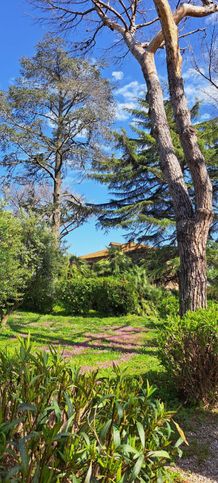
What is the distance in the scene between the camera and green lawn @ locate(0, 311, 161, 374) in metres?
6.81

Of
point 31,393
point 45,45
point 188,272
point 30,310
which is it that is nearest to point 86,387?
point 31,393

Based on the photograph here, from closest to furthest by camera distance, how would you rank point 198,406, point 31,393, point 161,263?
point 31,393 → point 198,406 → point 161,263

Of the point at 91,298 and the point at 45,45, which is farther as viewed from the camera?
the point at 45,45

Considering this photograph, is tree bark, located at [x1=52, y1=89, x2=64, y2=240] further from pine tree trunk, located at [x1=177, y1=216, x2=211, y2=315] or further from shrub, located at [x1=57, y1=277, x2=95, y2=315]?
pine tree trunk, located at [x1=177, y1=216, x2=211, y2=315]

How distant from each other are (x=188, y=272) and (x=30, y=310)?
11851mm

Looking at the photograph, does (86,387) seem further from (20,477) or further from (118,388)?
(20,477)

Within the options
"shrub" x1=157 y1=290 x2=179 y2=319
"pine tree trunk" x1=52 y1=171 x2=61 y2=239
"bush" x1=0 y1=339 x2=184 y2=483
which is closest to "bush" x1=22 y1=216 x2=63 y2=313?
"shrub" x1=157 y1=290 x2=179 y2=319

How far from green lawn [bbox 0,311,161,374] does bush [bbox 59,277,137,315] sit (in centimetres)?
102

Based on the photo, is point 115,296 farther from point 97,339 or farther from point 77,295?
point 97,339

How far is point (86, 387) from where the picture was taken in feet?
6.89

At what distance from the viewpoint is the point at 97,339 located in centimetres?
955

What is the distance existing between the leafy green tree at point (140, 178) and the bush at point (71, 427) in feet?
61.4

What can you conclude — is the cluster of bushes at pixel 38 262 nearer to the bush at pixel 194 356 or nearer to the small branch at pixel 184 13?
the small branch at pixel 184 13

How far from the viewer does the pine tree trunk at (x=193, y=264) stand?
18.3ft
